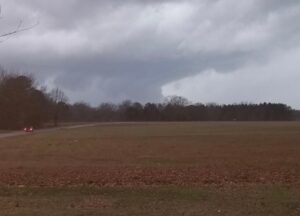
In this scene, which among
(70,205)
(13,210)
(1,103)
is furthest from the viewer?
(1,103)

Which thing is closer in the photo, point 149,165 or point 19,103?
point 149,165

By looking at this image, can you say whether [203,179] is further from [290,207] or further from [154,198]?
[290,207]

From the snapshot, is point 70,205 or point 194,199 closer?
point 70,205

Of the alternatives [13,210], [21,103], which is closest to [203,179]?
[13,210]

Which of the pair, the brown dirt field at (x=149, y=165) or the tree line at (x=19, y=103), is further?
the tree line at (x=19, y=103)

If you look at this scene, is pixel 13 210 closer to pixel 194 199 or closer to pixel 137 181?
pixel 194 199

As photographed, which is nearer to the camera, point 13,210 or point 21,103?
point 13,210

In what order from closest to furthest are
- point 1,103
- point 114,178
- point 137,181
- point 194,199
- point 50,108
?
point 194,199, point 137,181, point 114,178, point 1,103, point 50,108

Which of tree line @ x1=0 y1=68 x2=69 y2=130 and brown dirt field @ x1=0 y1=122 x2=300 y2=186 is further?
tree line @ x1=0 y1=68 x2=69 y2=130

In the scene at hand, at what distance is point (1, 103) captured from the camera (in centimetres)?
13088

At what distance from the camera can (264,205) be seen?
41.0 feet

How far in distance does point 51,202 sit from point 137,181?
6.20m

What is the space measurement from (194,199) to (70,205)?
109 inches

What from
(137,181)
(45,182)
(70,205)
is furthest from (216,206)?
(45,182)
